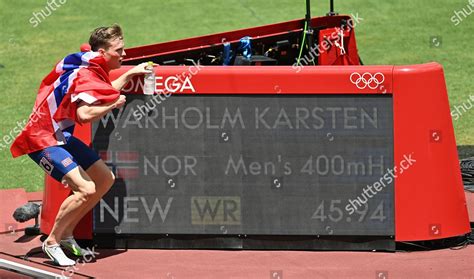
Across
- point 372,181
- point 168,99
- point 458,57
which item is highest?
point 458,57

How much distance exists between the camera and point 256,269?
27.5 ft

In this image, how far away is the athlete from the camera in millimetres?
8375

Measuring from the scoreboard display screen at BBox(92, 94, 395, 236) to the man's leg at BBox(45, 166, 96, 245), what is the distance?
0.44 meters

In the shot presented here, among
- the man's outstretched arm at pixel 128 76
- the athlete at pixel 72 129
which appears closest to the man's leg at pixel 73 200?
the athlete at pixel 72 129

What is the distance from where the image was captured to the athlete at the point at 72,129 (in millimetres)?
8375

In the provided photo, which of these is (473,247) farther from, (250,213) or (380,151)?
(250,213)

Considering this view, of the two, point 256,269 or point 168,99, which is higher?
point 168,99

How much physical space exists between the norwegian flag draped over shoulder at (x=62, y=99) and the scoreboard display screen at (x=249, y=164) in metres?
0.42

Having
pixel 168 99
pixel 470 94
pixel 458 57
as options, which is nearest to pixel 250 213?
pixel 168 99

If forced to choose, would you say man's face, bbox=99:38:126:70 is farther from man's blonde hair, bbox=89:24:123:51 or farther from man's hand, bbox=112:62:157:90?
man's hand, bbox=112:62:157:90

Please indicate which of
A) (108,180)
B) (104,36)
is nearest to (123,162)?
(108,180)

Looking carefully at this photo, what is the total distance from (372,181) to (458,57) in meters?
8.52

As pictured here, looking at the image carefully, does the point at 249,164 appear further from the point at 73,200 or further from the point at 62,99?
the point at 62,99

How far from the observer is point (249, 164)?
8758 mm
